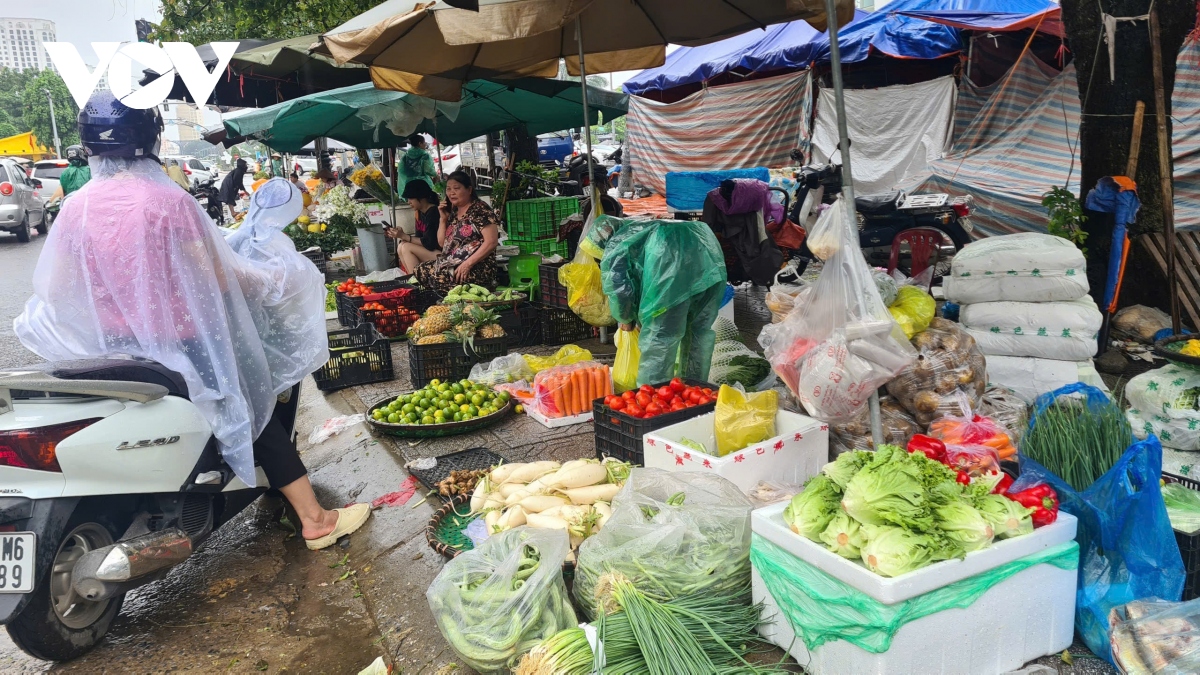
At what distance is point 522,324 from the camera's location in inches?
294

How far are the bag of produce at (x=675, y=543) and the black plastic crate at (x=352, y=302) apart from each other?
5480mm

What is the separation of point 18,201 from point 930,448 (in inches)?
981

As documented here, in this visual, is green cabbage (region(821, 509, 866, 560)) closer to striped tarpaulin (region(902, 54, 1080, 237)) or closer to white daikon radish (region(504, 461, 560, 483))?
white daikon radish (region(504, 461, 560, 483))

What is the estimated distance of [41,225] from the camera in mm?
23734

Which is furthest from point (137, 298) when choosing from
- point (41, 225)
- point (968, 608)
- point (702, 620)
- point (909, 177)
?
point (41, 225)

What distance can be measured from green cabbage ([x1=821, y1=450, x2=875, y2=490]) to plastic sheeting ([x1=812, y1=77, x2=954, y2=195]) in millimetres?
10999

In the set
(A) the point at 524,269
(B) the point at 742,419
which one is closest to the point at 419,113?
(A) the point at 524,269

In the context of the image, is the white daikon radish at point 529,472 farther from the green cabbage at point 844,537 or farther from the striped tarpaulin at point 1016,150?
the striped tarpaulin at point 1016,150

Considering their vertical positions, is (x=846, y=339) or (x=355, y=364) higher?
(x=846, y=339)

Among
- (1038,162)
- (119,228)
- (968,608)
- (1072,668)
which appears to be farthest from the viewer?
(1038,162)

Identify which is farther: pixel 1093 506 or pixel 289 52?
pixel 289 52

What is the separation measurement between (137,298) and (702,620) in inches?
105

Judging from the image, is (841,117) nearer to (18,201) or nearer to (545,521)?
(545,521)

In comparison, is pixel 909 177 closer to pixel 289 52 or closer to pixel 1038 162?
pixel 1038 162
